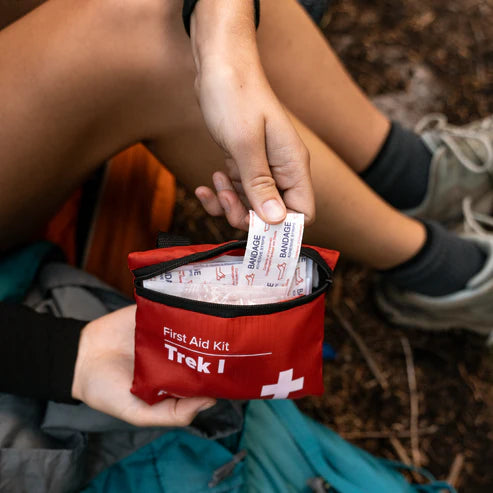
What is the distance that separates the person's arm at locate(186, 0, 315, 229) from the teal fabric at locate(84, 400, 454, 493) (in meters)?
0.38

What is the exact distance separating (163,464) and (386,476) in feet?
1.36

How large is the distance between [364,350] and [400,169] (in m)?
0.45

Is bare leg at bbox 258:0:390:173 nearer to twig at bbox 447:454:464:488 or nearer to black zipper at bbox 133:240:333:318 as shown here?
black zipper at bbox 133:240:333:318

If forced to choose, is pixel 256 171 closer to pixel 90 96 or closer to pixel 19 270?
pixel 90 96

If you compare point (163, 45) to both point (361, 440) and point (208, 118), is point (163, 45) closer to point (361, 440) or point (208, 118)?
point (208, 118)

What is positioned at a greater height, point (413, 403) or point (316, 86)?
point (316, 86)

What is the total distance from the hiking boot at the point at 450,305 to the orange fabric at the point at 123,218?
58 cm

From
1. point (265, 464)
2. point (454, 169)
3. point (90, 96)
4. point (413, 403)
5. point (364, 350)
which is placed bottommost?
point (413, 403)

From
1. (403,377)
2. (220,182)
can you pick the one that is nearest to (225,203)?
(220,182)

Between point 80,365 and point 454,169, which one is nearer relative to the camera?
point 80,365

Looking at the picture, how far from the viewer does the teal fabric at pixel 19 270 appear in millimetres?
771

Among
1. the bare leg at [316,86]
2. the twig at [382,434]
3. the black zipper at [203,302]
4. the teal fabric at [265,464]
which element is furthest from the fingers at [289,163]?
the twig at [382,434]

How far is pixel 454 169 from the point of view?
1118 mm

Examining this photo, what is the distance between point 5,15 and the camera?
797mm
